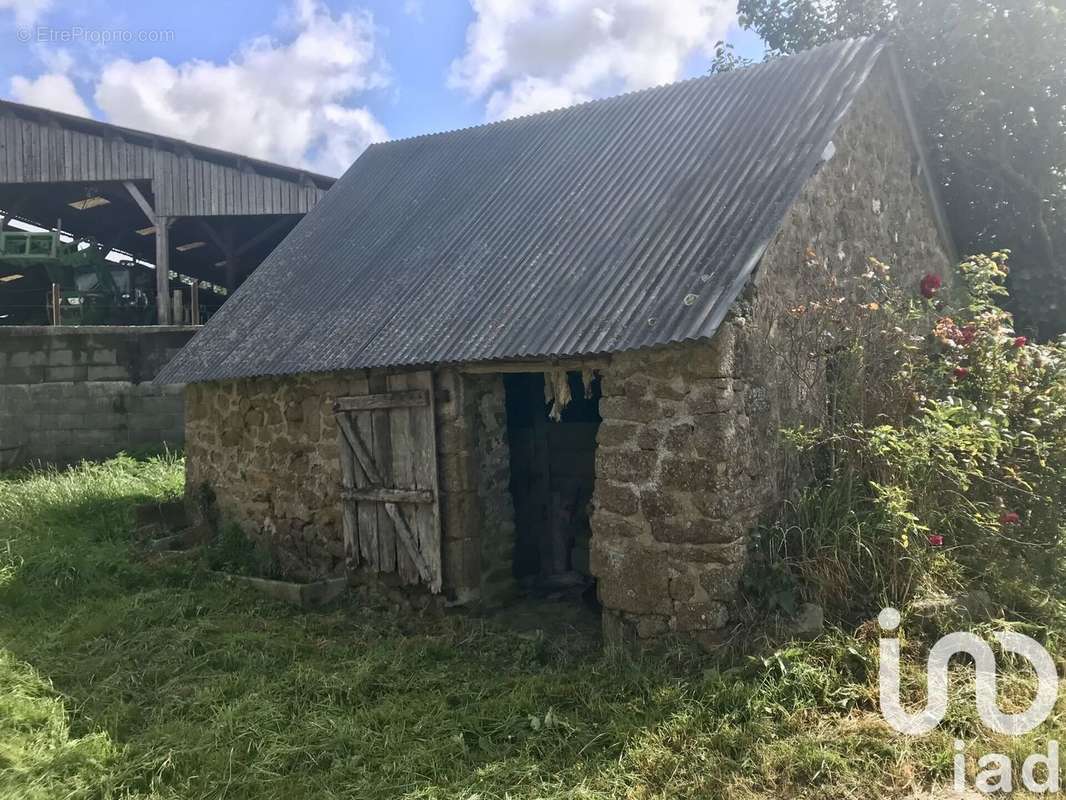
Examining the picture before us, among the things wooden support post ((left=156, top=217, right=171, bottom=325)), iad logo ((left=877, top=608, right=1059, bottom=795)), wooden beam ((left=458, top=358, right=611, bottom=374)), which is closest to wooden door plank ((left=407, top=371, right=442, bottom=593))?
wooden beam ((left=458, top=358, right=611, bottom=374))

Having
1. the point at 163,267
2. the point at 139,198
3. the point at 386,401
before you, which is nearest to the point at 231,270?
the point at 163,267

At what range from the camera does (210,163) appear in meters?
13.6

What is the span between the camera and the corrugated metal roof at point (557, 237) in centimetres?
559

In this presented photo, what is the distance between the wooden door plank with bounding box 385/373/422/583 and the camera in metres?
6.62

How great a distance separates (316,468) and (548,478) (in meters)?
2.28

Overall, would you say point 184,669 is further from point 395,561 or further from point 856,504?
point 856,504

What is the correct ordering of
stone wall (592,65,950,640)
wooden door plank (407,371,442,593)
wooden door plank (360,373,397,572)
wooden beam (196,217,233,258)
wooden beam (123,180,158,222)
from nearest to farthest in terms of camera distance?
stone wall (592,65,950,640) < wooden door plank (407,371,442,593) < wooden door plank (360,373,397,572) < wooden beam (123,180,158,222) < wooden beam (196,217,233,258)

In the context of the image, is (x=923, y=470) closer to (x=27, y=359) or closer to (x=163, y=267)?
(x=27, y=359)

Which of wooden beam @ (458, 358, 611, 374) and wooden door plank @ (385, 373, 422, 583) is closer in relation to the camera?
wooden beam @ (458, 358, 611, 374)

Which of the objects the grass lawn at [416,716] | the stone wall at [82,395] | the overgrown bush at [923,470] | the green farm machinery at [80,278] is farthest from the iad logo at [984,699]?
the green farm machinery at [80,278]

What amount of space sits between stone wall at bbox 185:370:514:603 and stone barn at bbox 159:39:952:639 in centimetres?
3

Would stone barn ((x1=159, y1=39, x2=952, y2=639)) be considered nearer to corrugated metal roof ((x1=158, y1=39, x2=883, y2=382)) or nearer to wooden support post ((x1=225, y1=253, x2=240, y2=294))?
corrugated metal roof ((x1=158, y1=39, x2=883, y2=382))

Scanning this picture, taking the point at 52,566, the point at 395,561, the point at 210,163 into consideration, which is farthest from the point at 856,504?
the point at 210,163

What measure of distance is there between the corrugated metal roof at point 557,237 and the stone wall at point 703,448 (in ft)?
0.99
